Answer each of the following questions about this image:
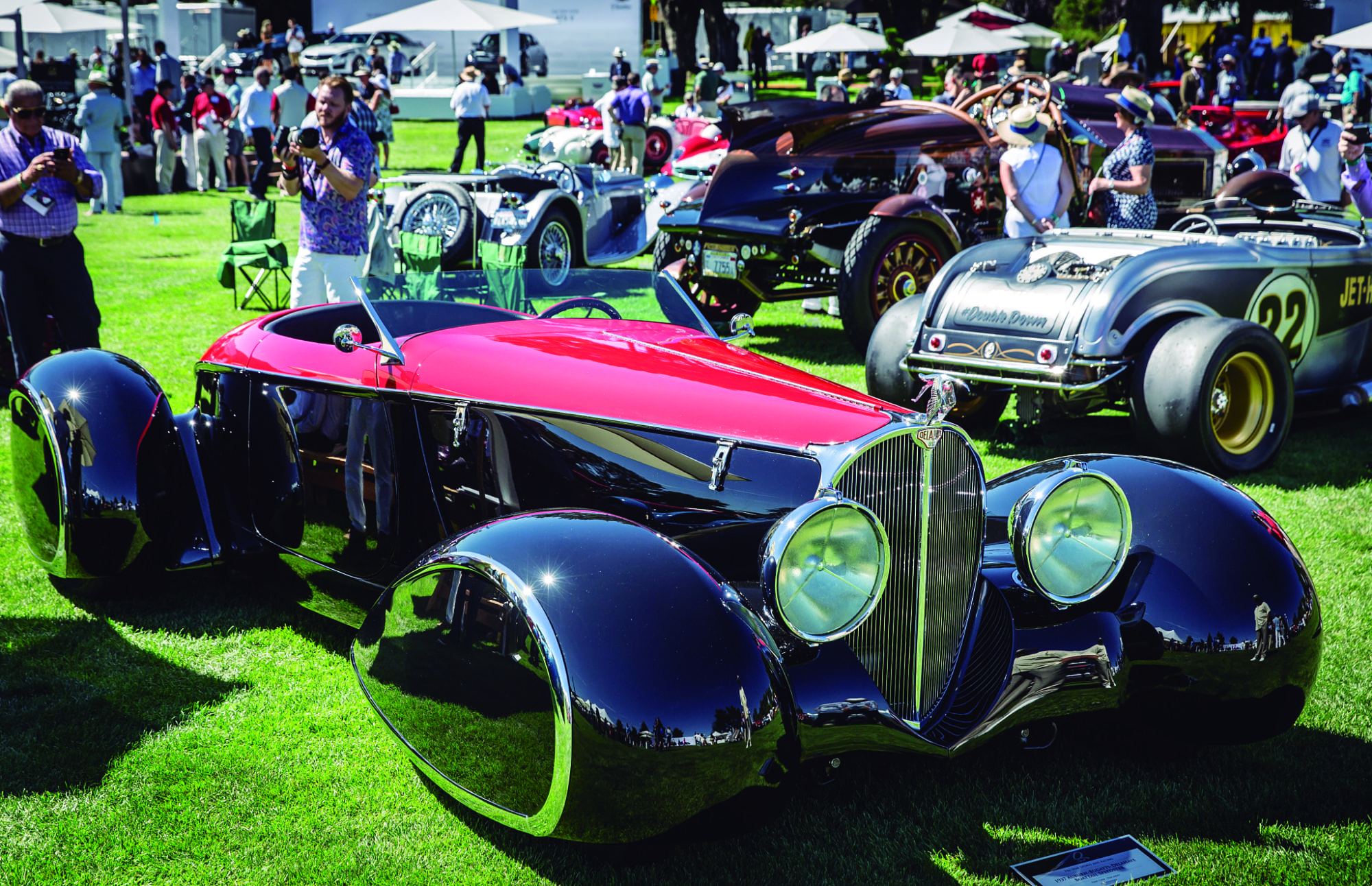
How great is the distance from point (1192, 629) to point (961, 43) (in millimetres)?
24296

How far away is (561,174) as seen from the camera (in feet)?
40.2

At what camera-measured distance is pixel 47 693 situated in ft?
12.9

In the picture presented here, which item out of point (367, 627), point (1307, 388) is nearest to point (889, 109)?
point (1307, 388)

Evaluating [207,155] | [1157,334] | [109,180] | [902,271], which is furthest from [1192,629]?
[207,155]

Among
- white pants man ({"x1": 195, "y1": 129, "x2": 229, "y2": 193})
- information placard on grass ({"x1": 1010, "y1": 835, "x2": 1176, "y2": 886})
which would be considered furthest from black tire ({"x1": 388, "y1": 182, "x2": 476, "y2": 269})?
white pants man ({"x1": 195, "y1": 129, "x2": 229, "y2": 193})

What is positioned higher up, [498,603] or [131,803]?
[498,603]

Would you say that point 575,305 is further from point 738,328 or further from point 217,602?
point 217,602

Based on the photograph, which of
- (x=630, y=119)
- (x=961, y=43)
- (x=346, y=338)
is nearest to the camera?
(x=346, y=338)

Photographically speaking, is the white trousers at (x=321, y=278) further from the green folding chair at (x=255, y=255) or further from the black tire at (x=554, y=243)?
the black tire at (x=554, y=243)

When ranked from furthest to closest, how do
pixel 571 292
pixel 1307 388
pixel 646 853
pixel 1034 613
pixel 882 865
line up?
pixel 1307 388
pixel 571 292
pixel 1034 613
pixel 882 865
pixel 646 853

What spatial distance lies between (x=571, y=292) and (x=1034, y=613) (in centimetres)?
203

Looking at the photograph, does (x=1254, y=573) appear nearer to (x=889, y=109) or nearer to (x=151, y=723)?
(x=151, y=723)

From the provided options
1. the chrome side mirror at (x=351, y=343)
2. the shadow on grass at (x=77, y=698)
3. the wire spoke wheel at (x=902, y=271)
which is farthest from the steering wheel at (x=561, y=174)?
the chrome side mirror at (x=351, y=343)

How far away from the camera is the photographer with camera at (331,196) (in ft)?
21.4
